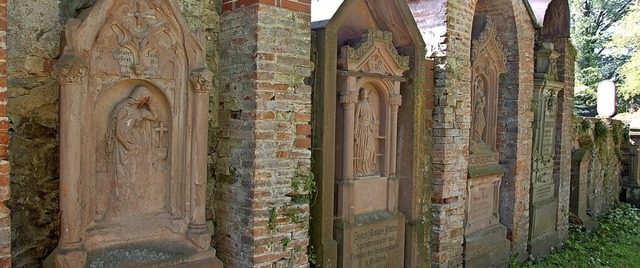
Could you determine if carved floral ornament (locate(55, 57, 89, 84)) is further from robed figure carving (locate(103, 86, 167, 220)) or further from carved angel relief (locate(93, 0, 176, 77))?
robed figure carving (locate(103, 86, 167, 220))

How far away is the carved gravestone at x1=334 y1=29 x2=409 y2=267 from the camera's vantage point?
450 centimetres

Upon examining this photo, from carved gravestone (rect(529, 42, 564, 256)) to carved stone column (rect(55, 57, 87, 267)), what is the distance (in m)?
6.74

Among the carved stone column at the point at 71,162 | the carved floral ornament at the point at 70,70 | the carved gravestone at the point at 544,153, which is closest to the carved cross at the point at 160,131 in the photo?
the carved stone column at the point at 71,162

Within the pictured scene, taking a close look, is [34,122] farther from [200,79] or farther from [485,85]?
[485,85]

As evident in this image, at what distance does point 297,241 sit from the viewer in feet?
12.9

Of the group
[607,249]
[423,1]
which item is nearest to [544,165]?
[607,249]

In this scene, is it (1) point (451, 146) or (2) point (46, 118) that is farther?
(1) point (451, 146)

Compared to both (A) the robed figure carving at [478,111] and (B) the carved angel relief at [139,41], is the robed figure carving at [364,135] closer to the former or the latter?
(B) the carved angel relief at [139,41]

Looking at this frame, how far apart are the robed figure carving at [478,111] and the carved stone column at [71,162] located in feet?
17.1

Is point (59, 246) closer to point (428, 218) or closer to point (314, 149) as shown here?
point (314, 149)

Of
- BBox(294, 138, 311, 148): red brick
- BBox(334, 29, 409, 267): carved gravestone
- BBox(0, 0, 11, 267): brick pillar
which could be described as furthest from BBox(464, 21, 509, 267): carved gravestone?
BBox(0, 0, 11, 267): brick pillar

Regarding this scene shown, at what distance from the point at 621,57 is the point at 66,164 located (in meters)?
28.0

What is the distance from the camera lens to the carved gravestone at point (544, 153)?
7848 mm

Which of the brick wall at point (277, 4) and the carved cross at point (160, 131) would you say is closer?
the carved cross at point (160, 131)
